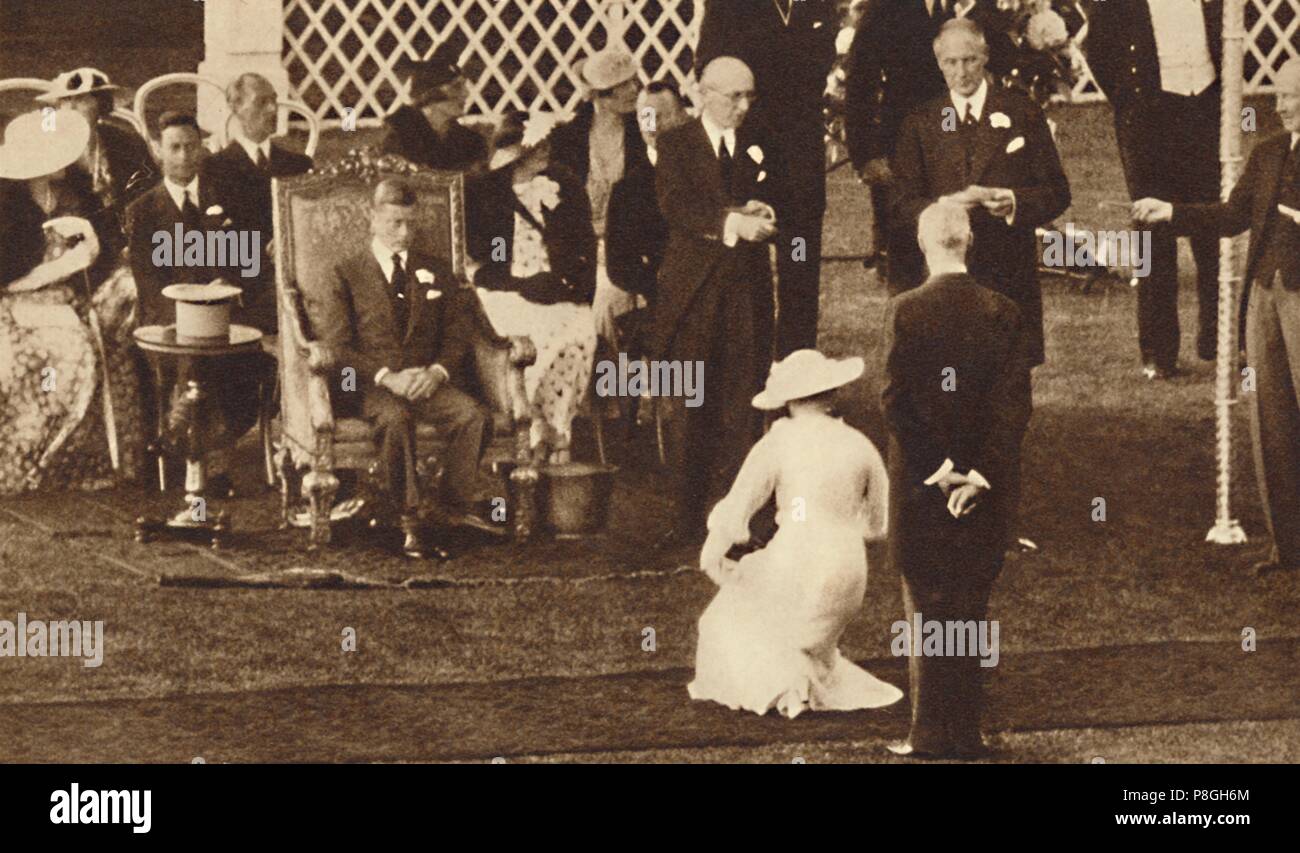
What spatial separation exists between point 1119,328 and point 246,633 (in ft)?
10.9

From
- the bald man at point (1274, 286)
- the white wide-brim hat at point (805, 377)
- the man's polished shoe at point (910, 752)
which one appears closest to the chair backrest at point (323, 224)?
the white wide-brim hat at point (805, 377)

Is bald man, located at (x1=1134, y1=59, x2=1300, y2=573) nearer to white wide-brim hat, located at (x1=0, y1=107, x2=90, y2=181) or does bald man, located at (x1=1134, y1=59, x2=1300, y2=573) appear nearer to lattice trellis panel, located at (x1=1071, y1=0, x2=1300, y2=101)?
lattice trellis panel, located at (x1=1071, y1=0, x2=1300, y2=101)

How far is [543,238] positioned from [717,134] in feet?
2.60

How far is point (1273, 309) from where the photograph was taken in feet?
35.4

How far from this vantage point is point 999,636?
10.6m

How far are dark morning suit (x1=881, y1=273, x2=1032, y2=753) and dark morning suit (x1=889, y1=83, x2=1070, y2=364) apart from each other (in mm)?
510

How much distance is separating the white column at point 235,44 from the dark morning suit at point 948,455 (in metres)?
2.51

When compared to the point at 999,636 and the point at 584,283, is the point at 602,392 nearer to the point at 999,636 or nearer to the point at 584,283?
the point at 584,283

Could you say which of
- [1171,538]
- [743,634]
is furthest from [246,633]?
[1171,538]

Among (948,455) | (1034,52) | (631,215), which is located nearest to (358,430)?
(631,215)

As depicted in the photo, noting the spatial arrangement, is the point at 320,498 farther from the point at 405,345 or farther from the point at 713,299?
the point at 713,299

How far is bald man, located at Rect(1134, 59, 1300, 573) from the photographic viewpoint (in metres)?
10.7

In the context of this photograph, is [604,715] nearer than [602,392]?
Yes
